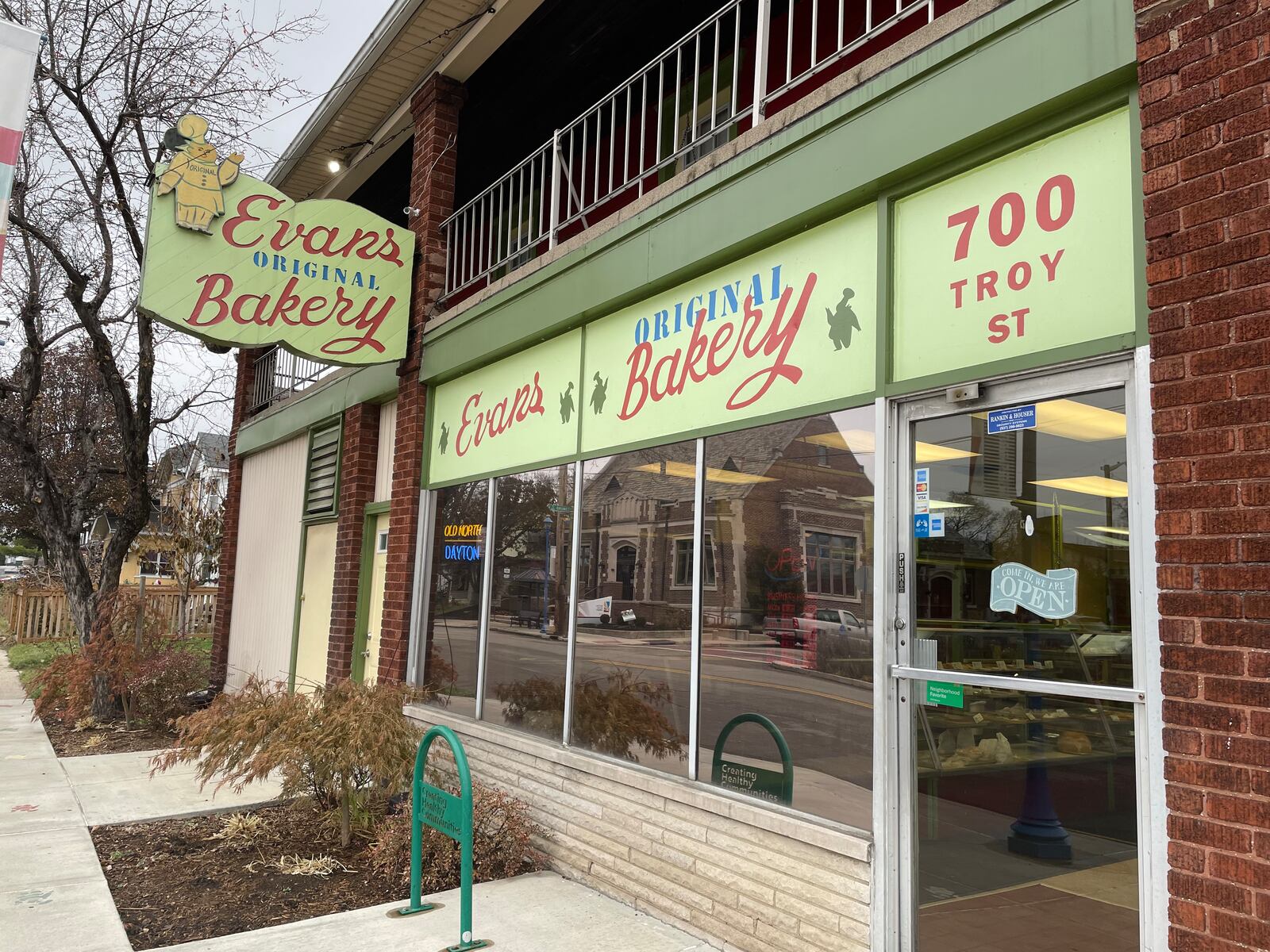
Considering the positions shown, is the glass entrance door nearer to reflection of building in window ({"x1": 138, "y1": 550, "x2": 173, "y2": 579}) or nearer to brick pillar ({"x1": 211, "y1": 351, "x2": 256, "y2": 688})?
brick pillar ({"x1": 211, "y1": 351, "x2": 256, "y2": 688})

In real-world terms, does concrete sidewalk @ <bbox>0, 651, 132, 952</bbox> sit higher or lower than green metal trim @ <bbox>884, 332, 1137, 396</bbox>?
lower

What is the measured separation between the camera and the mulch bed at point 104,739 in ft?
31.6

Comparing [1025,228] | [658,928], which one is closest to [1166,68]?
[1025,228]

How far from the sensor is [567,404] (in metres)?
6.59

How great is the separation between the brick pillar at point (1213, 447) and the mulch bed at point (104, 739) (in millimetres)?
9759

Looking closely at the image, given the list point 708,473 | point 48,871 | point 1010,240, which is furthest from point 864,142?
point 48,871

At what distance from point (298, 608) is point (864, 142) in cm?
862

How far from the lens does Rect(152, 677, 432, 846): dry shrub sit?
5969 mm

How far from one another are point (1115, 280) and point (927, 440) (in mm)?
981

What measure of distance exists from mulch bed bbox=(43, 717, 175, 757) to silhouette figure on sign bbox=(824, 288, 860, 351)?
8.64 m

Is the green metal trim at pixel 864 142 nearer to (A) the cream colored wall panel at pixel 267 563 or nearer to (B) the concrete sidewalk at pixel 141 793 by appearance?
(B) the concrete sidewalk at pixel 141 793

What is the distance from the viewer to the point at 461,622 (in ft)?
24.9

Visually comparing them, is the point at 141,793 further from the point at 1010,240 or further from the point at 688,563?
the point at 1010,240

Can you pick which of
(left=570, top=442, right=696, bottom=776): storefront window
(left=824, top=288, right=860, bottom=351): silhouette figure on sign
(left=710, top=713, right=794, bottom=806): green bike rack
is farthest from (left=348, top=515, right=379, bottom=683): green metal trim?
(left=824, top=288, right=860, bottom=351): silhouette figure on sign
